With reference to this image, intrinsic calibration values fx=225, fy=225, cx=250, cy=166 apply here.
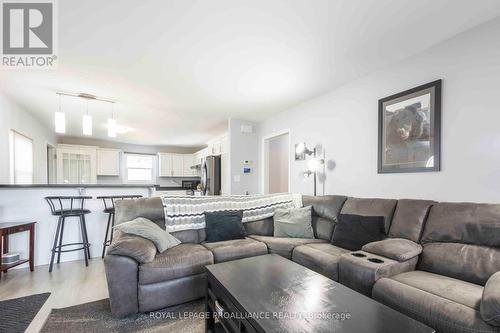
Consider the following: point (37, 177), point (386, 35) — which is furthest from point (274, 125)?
point (37, 177)

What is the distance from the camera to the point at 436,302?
4.24ft

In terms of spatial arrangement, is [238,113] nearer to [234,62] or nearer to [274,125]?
[274,125]

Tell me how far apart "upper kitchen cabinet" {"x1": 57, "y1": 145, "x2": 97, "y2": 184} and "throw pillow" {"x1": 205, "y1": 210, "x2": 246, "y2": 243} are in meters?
5.56

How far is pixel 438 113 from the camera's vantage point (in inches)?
84.7

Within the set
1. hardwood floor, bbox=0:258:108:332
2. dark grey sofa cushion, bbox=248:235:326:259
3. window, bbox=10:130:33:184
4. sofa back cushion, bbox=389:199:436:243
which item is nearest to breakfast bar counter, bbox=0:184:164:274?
hardwood floor, bbox=0:258:108:332

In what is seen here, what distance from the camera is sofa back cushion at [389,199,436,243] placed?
202 cm

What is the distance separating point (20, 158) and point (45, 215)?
1504mm

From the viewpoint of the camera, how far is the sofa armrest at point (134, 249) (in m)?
1.88

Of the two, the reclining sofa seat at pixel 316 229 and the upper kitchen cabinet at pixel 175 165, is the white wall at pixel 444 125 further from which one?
the upper kitchen cabinet at pixel 175 165

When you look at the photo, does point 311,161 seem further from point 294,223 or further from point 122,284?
point 122,284

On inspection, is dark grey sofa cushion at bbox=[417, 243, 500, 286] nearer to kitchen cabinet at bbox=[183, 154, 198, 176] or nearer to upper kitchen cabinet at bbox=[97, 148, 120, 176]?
kitchen cabinet at bbox=[183, 154, 198, 176]

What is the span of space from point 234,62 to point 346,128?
1.74 meters
